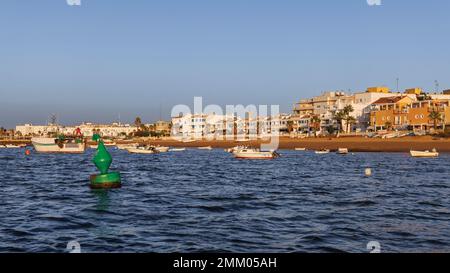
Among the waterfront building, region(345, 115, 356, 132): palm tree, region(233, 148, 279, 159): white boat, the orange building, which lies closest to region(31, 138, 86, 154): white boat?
region(233, 148, 279, 159): white boat

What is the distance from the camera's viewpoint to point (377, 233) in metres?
21.0

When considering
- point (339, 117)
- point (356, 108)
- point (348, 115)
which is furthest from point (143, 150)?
point (356, 108)

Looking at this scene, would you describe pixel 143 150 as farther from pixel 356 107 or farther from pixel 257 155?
pixel 356 107

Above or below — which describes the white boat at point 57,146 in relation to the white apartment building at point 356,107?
below

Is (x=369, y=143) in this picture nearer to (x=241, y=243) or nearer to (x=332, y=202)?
(x=332, y=202)

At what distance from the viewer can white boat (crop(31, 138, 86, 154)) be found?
13712cm

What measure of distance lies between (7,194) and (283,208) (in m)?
21.2

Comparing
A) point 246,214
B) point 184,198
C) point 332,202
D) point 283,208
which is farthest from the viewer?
point 184,198

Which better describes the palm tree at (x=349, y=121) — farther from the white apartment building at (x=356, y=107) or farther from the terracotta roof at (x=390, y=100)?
the terracotta roof at (x=390, y=100)

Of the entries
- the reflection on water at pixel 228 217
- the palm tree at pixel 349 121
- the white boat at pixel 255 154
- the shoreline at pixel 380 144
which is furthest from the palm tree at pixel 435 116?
the reflection on water at pixel 228 217

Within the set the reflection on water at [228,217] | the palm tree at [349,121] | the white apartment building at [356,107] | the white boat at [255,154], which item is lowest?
the reflection on water at [228,217]

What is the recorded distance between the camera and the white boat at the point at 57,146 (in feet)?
450

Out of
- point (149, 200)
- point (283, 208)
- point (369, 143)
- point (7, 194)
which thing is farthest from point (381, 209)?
point (369, 143)
